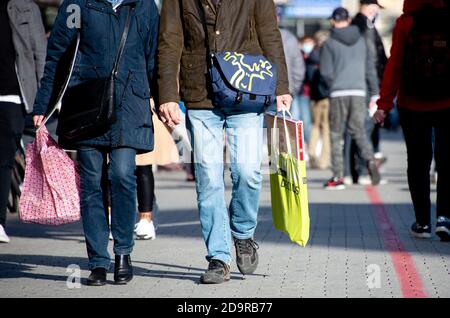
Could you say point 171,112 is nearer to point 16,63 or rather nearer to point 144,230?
point 144,230

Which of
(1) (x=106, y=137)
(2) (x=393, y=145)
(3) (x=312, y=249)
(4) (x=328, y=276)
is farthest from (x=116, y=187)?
(2) (x=393, y=145)

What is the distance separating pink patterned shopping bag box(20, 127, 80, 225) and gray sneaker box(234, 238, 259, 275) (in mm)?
1056

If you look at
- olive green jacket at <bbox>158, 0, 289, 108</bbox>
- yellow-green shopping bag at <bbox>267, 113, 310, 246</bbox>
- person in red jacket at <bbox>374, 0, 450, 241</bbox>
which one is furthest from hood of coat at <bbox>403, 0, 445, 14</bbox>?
olive green jacket at <bbox>158, 0, 289, 108</bbox>

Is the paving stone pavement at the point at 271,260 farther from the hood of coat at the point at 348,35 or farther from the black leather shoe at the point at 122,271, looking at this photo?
the hood of coat at the point at 348,35

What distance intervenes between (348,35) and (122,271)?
8919 millimetres

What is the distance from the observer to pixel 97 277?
744cm

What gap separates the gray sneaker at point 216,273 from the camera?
24.5ft

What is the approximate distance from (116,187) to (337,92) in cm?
855

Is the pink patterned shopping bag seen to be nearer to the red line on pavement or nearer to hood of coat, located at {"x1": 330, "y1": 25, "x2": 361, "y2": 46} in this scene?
the red line on pavement

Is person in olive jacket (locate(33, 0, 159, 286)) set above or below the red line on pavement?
above

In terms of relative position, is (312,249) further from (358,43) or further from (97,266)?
(358,43)

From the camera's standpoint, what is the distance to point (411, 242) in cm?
970

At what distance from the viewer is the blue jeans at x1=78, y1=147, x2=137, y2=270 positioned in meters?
7.52

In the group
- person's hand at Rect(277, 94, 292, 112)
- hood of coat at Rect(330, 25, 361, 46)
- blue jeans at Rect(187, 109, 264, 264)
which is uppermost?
person's hand at Rect(277, 94, 292, 112)
